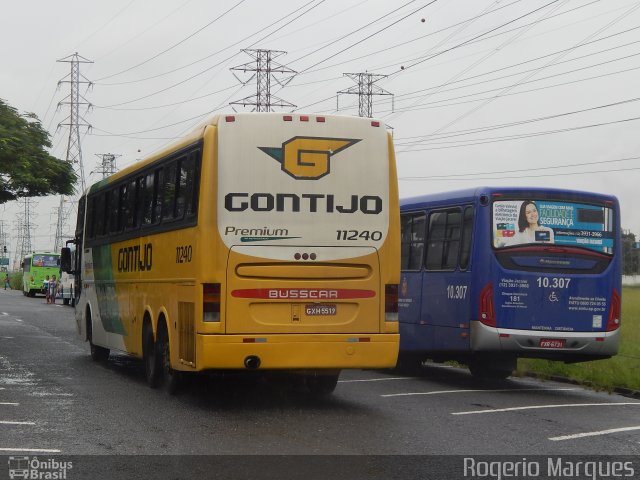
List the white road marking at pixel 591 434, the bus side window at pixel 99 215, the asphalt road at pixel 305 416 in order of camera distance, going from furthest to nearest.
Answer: the bus side window at pixel 99 215 → the white road marking at pixel 591 434 → the asphalt road at pixel 305 416

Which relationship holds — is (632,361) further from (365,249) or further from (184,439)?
(184,439)

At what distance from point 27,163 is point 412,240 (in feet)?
34.4

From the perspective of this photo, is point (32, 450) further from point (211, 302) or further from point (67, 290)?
point (67, 290)

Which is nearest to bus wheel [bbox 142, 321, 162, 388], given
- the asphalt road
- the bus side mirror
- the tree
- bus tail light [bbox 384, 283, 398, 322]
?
the asphalt road

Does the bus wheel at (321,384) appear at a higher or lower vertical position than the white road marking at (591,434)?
higher

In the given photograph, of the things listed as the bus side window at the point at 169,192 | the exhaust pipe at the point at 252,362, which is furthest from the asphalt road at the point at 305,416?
the bus side window at the point at 169,192

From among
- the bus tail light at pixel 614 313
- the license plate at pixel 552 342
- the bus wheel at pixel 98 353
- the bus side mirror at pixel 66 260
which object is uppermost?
the bus side mirror at pixel 66 260

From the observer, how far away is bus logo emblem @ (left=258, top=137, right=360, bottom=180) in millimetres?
13023

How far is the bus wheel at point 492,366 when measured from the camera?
16.7 m

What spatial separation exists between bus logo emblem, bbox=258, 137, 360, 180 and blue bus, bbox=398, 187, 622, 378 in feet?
11.5

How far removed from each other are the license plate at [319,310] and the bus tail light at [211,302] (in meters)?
1.03

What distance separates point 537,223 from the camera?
1579cm

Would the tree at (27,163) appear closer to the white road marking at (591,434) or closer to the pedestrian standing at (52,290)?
the white road marking at (591,434)

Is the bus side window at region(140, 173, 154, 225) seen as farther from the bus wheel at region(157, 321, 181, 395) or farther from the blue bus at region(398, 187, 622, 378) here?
the blue bus at region(398, 187, 622, 378)
